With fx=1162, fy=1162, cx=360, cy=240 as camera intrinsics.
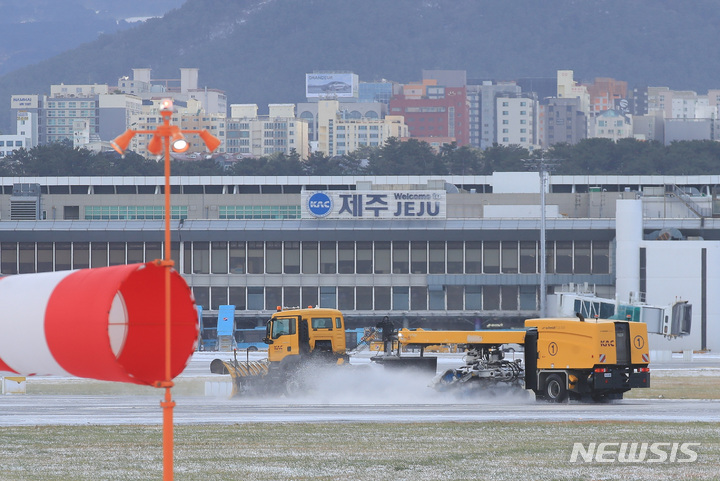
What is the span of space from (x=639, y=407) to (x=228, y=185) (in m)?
106

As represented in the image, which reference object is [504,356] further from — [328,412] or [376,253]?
[376,253]


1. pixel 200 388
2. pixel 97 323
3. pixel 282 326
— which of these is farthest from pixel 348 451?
pixel 200 388

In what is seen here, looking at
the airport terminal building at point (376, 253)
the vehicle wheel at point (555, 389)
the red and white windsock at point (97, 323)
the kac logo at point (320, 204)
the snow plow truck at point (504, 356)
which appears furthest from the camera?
the kac logo at point (320, 204)

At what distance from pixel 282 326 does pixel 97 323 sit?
32168 mm

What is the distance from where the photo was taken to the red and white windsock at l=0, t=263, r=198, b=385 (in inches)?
531

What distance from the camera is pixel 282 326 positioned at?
149 ft

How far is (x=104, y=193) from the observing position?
139 meters

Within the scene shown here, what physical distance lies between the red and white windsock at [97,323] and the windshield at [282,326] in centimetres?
3050

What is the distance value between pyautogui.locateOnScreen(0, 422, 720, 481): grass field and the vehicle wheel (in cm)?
865

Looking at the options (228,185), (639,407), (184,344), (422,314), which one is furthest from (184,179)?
(184,344)

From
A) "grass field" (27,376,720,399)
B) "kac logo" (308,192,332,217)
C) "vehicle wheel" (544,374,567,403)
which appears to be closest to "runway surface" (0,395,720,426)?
"vehicle wheel" (544,374,567,403)

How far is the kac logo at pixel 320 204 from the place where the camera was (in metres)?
108

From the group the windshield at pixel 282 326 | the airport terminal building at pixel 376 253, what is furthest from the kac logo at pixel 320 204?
the windshield at pixel 282 326

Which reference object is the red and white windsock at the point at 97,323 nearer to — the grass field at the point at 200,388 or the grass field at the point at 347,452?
the grass field at the point at 347,452
